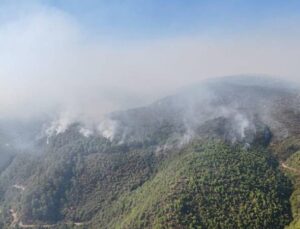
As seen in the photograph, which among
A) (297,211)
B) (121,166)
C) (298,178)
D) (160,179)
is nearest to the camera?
(297,211)

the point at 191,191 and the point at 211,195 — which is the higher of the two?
the point at 191,191

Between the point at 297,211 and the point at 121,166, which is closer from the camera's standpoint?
the point at 297,211

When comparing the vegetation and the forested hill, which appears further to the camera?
the forested hill

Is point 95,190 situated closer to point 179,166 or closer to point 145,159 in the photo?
point 145,159

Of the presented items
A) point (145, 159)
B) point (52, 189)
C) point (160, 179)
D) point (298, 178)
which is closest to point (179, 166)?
point (160, 179)

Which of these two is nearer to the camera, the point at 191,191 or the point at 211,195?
the point at 211,195

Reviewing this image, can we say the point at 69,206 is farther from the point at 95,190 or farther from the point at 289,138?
the point at 289,138

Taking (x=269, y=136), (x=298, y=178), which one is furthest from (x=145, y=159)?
(x=298, y=178)

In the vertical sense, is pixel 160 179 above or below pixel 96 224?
above

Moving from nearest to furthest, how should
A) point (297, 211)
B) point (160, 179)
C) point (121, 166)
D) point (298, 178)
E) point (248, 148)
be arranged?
point (297, 211), point (298, 178), point (160, 179), point (248, 148), point (121, 166)

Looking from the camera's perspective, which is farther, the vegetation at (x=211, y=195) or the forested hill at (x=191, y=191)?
the forested hill at (x=191, y=191)
